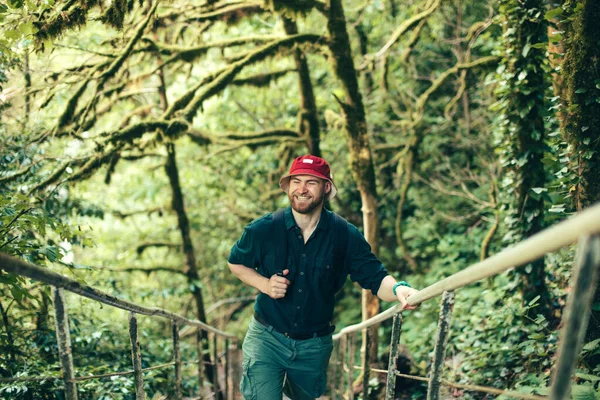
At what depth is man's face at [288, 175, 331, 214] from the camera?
3197 mm

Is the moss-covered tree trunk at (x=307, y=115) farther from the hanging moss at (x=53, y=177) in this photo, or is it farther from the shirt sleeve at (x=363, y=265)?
the shirt sleeve at (x=363, y=265)

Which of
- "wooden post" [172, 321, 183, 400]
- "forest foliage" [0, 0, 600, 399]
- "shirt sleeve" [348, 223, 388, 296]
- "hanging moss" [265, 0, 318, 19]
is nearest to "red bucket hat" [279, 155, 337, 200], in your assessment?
"shirt sleeve" [348, 223, 388, 296]

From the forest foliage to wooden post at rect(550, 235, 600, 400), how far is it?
1769 mm

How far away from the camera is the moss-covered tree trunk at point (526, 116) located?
4.50m

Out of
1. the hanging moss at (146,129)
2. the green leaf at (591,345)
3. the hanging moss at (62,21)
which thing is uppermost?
the hanging moss at (62,21)

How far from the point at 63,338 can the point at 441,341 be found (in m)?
1.68

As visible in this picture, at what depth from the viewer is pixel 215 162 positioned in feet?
35.9

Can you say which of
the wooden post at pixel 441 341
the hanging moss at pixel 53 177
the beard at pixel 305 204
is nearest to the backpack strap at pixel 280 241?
the beard at pixel 305 204

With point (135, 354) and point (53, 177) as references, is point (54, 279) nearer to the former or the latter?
point (135, 354)

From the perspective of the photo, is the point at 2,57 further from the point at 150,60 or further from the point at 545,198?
the point at 545,198

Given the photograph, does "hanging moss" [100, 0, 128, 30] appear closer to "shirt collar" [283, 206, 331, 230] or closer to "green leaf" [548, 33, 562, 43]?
"shirt collar" [283, 206, 331, 230]

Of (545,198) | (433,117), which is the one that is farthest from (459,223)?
(545,198)

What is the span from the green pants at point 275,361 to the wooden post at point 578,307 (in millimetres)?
2189

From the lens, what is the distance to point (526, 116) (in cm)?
461
